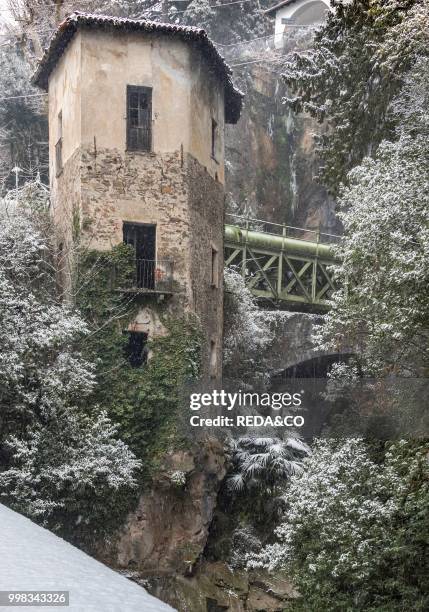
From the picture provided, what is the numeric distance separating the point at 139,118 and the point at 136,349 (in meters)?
4.95

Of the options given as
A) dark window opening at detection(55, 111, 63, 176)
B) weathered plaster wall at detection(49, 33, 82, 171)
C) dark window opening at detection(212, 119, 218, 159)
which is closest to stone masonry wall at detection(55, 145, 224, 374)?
weathered plaster wall at detection(49, 33, 82, 171)

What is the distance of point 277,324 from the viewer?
26.9 metres

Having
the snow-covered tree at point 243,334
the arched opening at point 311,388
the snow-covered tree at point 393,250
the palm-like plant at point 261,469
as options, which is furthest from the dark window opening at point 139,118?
the palm-like plant at point 261,469

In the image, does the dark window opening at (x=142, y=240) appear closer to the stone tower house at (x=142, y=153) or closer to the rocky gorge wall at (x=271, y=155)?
the stone tower house at (x=142, y=153)

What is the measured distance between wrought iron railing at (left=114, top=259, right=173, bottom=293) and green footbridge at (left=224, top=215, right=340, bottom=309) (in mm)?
7413

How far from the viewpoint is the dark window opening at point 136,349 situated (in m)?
20.5

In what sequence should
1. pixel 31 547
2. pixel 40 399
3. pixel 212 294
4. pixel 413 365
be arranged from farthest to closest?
pixel 212 294 → pixel 40 399 → pixel 413 365 → pixel 31 547

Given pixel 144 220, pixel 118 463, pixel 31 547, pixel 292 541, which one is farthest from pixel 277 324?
pixel 31 547

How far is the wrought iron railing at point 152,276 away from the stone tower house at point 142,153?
21mm

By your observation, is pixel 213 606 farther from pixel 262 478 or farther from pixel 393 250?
pixel 393 250

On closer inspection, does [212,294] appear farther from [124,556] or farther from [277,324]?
[124,556]

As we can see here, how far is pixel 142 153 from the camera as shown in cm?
2097

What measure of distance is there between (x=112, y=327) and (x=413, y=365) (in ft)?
21.3

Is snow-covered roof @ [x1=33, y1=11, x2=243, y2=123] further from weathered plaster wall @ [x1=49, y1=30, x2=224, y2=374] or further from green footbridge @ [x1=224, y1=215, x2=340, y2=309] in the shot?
green footbridge @ [x1=224, y1=215, x2=340, y2=309]
